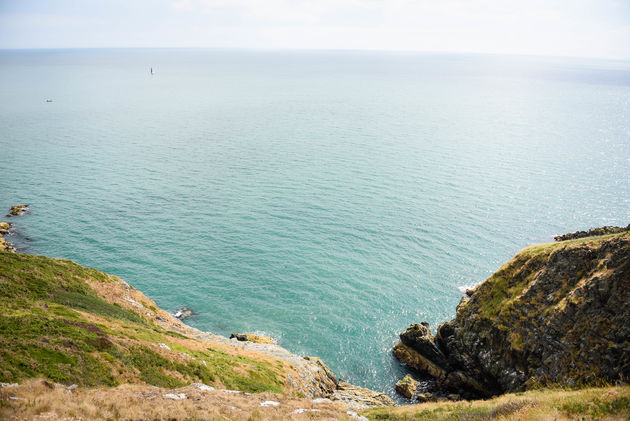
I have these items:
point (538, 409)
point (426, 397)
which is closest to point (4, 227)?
point (426, 397)

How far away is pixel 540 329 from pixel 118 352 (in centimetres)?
3781

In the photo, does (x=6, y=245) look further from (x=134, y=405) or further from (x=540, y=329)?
(x=540, y=329)

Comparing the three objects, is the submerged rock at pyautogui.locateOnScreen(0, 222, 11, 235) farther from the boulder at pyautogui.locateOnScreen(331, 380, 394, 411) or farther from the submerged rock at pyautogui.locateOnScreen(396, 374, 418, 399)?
the submerged rock at pyautogui.locateOnScreen(396, 374, 418, 399)

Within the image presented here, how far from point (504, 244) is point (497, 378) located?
39012 millimetres

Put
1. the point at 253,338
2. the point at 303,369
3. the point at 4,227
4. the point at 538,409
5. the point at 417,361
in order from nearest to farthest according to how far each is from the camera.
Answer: the point at 538,409, the point at 303,369, the point at 417,361, the point at 253,338, the point at 4,227

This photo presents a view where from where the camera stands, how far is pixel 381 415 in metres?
27.8

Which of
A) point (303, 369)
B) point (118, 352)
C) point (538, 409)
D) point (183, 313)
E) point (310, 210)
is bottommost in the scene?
point (183, 313)

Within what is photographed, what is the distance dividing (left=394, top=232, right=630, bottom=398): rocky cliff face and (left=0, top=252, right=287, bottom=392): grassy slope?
70.4ft

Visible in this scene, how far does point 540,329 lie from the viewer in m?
35.9

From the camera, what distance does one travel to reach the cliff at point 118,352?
23.5 m

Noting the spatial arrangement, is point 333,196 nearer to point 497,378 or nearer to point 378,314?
point 378,314

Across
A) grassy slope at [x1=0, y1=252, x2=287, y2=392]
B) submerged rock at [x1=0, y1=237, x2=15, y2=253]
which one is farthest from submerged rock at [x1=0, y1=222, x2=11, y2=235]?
grassy slope at [x1=0, y1=252, x2=287, y2=392]

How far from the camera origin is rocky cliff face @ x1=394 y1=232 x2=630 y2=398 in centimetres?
3084

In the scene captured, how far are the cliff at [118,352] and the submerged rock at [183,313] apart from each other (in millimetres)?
6043
